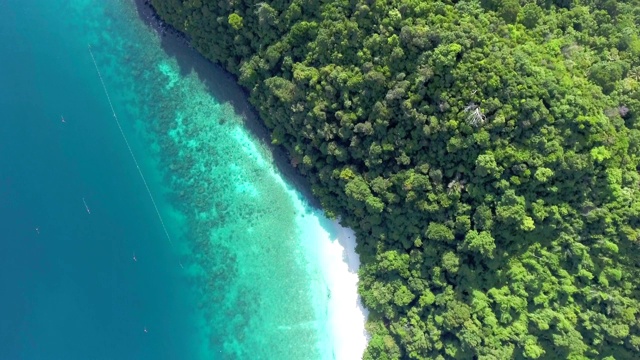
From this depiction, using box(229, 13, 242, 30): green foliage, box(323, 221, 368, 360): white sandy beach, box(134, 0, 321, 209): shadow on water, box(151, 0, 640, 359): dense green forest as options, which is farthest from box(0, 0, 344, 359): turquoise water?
box(151, 0, 640, 359): dense green forest

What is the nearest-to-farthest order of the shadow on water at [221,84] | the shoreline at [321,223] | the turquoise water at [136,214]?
1. the shoreline at [321,223]
2. the turquoise water at [136,214]
3. the shadow on water at [221,84]

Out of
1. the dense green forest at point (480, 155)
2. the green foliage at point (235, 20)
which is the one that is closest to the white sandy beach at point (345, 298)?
the dense green forest at point (480, 155)

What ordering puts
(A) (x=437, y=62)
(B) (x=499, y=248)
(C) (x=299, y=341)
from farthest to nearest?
(C) (x=299, y=341), (B) (x=499, y=248), (A) (x=437, y=62)

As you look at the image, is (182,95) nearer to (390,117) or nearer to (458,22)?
(390,117)

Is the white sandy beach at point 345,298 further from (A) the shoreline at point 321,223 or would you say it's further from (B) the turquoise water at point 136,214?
(B) the turquoise water at point 136,214

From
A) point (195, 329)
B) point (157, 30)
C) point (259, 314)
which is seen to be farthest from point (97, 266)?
point (157, 30)

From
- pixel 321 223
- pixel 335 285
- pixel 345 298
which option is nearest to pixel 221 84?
pixel 321 223
